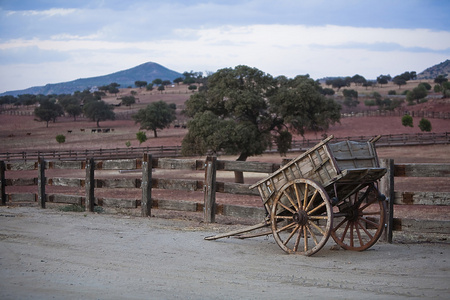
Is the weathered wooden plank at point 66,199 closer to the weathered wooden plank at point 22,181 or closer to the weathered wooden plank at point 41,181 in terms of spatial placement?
the weathered wooden plank at point 41,181

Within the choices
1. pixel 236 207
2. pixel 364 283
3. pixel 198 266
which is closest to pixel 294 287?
pixel 364 283

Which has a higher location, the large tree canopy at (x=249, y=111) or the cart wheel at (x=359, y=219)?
the large tree canopy at (x=249, y=111)

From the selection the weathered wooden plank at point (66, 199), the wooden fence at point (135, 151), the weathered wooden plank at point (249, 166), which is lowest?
the wooden fence at point (135, 151)

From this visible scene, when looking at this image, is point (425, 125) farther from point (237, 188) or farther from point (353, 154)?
point (353, 154)

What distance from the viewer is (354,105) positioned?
386 feet

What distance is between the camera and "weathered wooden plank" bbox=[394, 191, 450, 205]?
7996 millimetres

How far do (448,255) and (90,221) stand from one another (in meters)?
7.18

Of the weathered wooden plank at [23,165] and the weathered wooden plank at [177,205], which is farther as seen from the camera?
the weathered wooden plank at [23,165]

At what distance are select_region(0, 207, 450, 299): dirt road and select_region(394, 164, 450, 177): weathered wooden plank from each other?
1213mm

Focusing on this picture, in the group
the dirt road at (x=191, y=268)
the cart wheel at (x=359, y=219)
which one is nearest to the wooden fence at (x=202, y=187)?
the cart wheel at (x=359, y=219)

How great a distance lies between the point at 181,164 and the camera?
1097 centimetres

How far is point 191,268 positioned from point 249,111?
1054 inches

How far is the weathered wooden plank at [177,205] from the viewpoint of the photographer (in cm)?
1074

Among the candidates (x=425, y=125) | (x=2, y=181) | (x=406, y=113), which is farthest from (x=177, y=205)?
(x=406, y=113)
